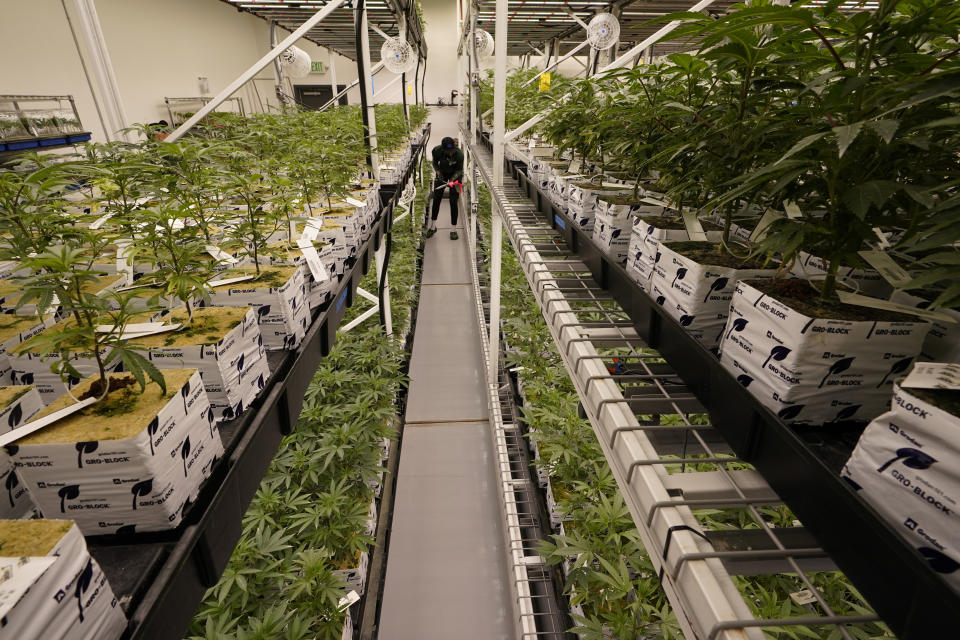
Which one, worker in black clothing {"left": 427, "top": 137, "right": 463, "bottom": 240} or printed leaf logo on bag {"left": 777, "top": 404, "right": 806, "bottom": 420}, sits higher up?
printed leaf logo on bag {"left": 777, "top": 404, "right": 806, "bottom": 420}

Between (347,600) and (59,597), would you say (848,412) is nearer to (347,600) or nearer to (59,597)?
(59,597)

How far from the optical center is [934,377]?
543mm

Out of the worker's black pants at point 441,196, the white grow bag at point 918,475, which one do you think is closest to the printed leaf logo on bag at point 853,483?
the white grow bag at point 918,475

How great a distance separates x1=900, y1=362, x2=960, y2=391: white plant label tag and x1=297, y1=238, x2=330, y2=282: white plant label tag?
126cm

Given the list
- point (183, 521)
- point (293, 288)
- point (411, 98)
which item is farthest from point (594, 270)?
point (411, 98)

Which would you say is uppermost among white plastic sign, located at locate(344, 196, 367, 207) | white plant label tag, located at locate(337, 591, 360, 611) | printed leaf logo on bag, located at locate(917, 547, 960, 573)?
white plastic sign, located at locate(344, 196, 367, 207)

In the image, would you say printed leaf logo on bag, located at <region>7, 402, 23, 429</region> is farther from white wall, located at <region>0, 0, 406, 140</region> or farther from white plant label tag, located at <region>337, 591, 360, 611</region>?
white wall, located at <region>0, 0, 406, 140</region>

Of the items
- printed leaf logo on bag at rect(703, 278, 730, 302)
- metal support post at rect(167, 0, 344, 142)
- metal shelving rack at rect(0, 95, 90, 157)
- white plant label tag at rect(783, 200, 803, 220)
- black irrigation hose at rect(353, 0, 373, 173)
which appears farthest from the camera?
metal shelving rack at rect(0, 95, 90, 157)

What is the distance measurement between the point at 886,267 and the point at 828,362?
17 cm

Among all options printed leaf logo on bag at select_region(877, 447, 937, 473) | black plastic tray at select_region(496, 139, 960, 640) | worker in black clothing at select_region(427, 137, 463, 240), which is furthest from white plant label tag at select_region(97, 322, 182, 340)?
worker in black clothing at select_region(427, 137, 463, 240)

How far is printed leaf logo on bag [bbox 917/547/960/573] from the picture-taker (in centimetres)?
47

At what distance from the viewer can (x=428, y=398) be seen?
10.9ft

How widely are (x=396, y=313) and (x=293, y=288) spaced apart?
2712mm

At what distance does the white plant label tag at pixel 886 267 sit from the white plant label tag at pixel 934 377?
0.59 ft
